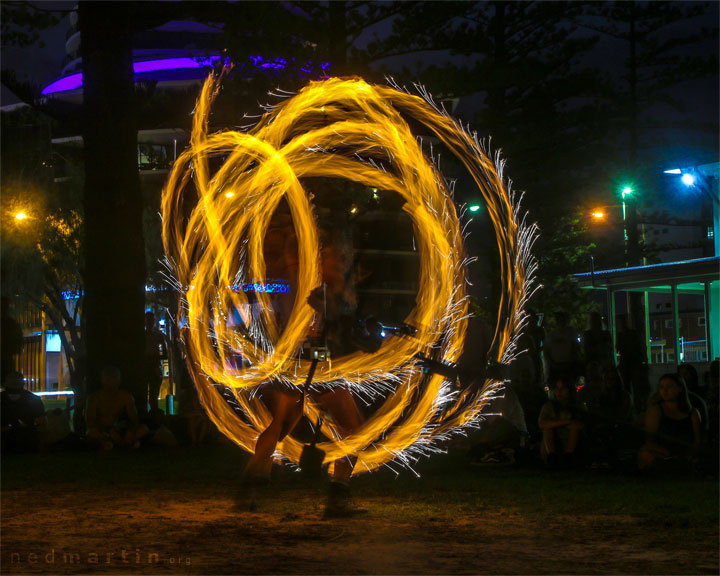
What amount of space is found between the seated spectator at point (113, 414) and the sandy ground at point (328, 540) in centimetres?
462

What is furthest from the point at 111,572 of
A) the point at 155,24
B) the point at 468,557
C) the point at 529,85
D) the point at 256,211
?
the point at 529,85

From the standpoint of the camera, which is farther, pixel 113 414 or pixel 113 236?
pixel 113 236

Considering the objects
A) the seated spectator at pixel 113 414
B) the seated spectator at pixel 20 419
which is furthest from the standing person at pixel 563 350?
the seated spectator at pixel 20 419

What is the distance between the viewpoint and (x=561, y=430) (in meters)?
9.44

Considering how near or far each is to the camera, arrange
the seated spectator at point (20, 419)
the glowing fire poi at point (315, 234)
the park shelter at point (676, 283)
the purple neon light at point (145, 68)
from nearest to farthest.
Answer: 1. the glowing fire poi at point (315, 234)
2. the seated spectator at point (20, 419)
3. the park shelter at point (676, 283)
4. the purple neon light at point (145, 68)

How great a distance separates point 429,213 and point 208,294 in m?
2.41

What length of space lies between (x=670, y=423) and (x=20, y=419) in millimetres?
7967

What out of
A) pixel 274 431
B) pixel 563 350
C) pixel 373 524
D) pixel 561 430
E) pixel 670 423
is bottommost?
pixel 373 524

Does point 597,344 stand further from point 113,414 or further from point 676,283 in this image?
point 676,283

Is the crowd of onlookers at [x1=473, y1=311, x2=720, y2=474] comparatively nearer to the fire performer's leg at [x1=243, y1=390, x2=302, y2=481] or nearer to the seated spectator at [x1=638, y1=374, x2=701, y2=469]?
the seated spectator at [x1=638, y1=374, x2=701, y2=469]

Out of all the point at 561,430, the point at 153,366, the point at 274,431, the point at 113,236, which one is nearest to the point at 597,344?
the point at 561,430

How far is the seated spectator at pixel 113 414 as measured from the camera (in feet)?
38.8

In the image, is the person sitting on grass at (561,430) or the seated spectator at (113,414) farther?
the seated spectator at (113,414)

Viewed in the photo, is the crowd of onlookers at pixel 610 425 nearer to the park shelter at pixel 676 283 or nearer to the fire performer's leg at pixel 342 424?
the fire performer's leg at pixel 342 424
